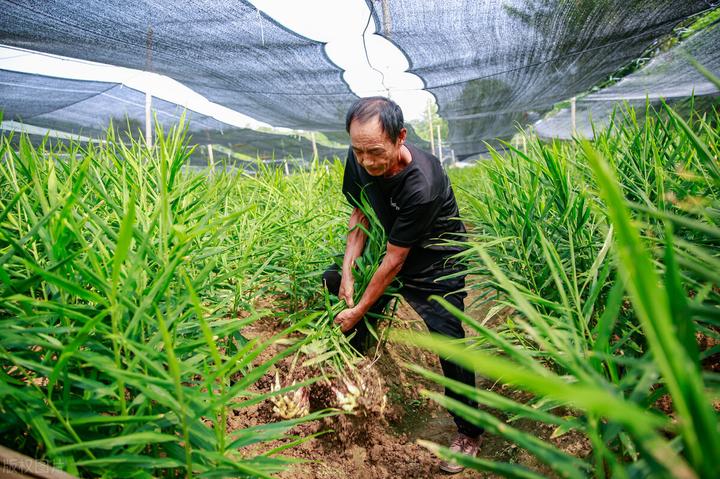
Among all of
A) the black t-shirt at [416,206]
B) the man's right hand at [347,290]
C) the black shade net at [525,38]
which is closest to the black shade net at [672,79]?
the black shade net at [525,38]

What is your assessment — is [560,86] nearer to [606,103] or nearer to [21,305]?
[606,103]

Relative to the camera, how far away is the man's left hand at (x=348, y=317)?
55.4 inches

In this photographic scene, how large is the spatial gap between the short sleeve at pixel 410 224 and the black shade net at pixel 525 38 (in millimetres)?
2921

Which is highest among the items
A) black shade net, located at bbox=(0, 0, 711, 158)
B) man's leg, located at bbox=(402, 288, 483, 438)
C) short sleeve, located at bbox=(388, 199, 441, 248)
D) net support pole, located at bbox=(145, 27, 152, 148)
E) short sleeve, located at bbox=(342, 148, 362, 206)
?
black shade net, located at bbox=(0, 0, 711, 158)

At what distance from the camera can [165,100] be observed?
22.5ft

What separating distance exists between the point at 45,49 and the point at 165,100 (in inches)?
120

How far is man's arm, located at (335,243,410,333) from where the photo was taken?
1396 millimetres

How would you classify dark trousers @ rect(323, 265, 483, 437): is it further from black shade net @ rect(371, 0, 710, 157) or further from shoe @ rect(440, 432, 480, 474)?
black shade net @ rect(371, 0, 710, 157)

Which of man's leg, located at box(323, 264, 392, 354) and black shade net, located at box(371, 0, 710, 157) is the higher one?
black shade net, located at box(371, 0, 710, 157)

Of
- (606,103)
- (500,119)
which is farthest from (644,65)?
(500,119)

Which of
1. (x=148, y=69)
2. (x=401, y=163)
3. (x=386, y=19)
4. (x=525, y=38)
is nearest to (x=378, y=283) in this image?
(x=401, y=163)

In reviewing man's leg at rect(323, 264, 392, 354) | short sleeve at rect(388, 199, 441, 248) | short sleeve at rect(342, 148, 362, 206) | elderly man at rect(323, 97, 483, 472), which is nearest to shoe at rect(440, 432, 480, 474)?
elderly man at rect(323, 97, 483, 472)

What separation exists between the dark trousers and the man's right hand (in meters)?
0.07

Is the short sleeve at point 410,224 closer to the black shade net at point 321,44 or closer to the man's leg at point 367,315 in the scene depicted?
the man's leg at point 367,315
